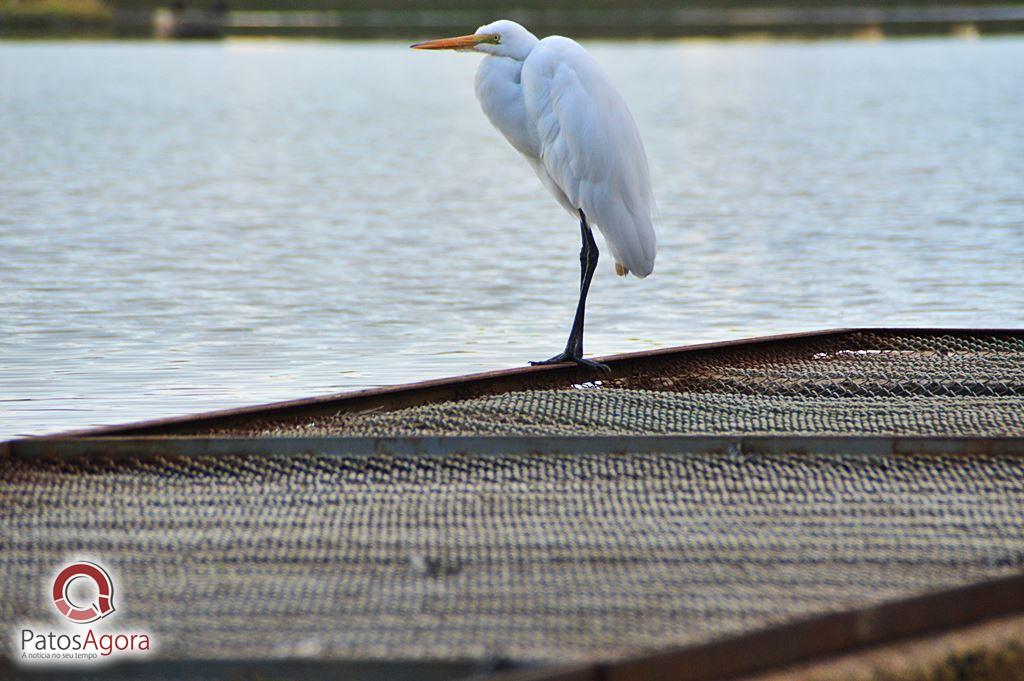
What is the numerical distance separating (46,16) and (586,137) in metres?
59.2

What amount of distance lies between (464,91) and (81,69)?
10950 mm

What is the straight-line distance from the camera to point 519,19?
5041 centimetres

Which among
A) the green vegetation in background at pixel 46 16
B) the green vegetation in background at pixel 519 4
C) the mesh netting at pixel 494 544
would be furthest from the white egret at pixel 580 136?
the green vegetation in background at pixel 46 16

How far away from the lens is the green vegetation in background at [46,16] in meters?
59.4

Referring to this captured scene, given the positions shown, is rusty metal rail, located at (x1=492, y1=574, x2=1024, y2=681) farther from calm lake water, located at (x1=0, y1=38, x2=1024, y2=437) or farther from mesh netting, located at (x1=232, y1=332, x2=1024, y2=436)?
calm lake water, located at (x1=0, y1=38, x2=1024, y2=437)

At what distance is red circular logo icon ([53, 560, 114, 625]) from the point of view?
2.62m

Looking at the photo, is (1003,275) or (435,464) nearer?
(435,464)

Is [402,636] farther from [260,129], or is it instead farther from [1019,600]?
[260,129]

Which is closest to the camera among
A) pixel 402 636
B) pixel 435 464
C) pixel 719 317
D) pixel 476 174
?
pixel 402 636

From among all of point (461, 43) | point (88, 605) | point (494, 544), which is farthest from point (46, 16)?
point (88, 605)

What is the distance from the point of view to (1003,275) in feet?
27.9

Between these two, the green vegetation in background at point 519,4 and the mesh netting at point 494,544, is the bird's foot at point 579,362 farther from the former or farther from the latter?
the green vegetation in background at point 519,4

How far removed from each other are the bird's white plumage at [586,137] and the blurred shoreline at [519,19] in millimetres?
41725

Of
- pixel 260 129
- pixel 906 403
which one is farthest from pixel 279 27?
pixel 906 403
